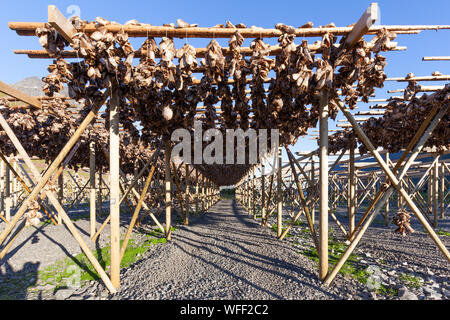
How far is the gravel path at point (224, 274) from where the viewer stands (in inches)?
151

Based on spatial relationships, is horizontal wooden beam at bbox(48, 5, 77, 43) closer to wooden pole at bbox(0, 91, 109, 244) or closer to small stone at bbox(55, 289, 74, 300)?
wooden pole at bbox(0, 91, 109, 244)

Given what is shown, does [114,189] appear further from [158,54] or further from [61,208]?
[158,54]

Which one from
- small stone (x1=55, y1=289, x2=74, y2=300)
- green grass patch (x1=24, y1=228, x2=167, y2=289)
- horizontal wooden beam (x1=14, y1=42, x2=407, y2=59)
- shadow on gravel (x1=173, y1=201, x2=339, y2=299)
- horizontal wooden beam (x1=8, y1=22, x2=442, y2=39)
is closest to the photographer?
horizontal wooden beam (x1=8, y1=22, x2=442, y2=39)

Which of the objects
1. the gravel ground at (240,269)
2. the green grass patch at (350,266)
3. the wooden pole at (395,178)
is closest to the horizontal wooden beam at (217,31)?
the wooden pole at (395,178)

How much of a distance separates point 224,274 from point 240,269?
44 centimetres

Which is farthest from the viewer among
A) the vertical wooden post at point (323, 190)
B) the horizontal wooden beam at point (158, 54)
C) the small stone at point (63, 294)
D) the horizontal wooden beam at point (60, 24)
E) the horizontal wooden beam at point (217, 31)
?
the vertical wooden post at point (323, 190)

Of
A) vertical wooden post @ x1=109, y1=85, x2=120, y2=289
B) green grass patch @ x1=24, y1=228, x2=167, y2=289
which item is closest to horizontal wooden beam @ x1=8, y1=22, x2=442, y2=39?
vertical wooden post @ x1=109, y1=85, x2=120, y2=289

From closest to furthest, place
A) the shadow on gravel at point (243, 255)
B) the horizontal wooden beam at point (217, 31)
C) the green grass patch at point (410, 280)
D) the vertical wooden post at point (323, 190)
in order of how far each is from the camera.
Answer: the horizontal wooden beam at point (217, 31), the vertical wooden post at point (323, 190), the green grass patch at point (410, 280), the shadow on gravel at point (243, 255)

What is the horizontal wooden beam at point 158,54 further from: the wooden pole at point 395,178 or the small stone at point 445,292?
the small stone at point 445,292

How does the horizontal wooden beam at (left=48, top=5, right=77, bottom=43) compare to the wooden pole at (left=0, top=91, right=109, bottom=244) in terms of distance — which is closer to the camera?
the horizontal wooden beam at (left=48, top=5, right=77, bottom=43)

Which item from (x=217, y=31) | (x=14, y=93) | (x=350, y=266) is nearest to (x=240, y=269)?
(x=350, y=266)

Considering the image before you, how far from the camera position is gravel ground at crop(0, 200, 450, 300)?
12.7 feet

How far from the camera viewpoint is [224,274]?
4645mm

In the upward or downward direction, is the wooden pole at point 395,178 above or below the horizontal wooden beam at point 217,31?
below
